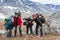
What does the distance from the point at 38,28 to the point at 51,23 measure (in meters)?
1.94

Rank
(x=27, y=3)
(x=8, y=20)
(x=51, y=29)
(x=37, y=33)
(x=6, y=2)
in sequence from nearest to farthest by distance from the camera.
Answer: (x=8, y=20) < (x=37, y=33) < (x=51, y=29) < (x=6, y=2) < (x=27, y=3)

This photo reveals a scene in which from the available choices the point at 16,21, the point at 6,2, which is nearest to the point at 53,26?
the point at 16,21

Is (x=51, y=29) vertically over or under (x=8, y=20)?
under

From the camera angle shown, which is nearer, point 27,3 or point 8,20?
point 8,20

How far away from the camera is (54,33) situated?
18.5 meters

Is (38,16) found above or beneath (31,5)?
above

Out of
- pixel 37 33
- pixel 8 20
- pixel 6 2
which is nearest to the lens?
pixel 8 20

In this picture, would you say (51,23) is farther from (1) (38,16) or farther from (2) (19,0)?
(2) (19,0)

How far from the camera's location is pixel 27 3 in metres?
152

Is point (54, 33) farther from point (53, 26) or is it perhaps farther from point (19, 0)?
point (19, 0)

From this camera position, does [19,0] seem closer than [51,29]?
No

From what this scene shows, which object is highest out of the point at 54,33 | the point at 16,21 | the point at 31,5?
the point at 16,21

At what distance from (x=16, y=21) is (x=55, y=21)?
4.28 meters

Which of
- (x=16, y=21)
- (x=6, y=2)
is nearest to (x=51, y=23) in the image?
(x=16, y=21)
